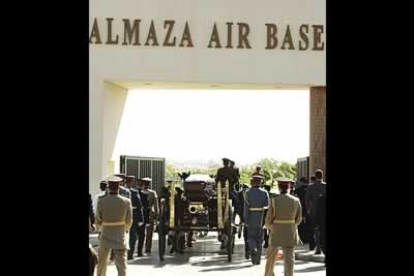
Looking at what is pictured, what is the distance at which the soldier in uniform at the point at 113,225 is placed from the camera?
1011cm

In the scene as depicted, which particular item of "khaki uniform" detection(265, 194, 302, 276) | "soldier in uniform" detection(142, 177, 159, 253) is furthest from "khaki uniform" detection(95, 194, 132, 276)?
"soldier in uniform" detection(142, 177, 159, 253)

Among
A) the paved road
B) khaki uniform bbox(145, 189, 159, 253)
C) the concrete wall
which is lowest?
the paved road

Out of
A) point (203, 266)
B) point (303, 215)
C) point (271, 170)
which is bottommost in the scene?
point (203, 266)

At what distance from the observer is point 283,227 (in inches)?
415

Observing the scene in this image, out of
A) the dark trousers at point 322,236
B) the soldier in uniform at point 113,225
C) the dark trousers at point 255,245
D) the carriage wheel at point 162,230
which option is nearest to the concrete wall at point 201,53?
the carriage wheel at point 162,230

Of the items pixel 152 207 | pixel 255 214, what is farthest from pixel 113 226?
pixel 152 207

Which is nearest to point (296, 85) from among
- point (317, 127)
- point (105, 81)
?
point (317, 127)

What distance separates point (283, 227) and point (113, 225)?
7.70ft

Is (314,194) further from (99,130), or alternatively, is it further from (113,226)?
(99,130)

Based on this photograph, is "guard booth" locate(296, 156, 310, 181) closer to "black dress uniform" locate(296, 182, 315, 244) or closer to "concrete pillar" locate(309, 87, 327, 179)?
"concrete pillar" locate(309, 87, 327, 179)

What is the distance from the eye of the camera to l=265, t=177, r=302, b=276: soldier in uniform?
34.3 feet

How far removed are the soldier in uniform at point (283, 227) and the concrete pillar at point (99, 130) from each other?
8.78 m
